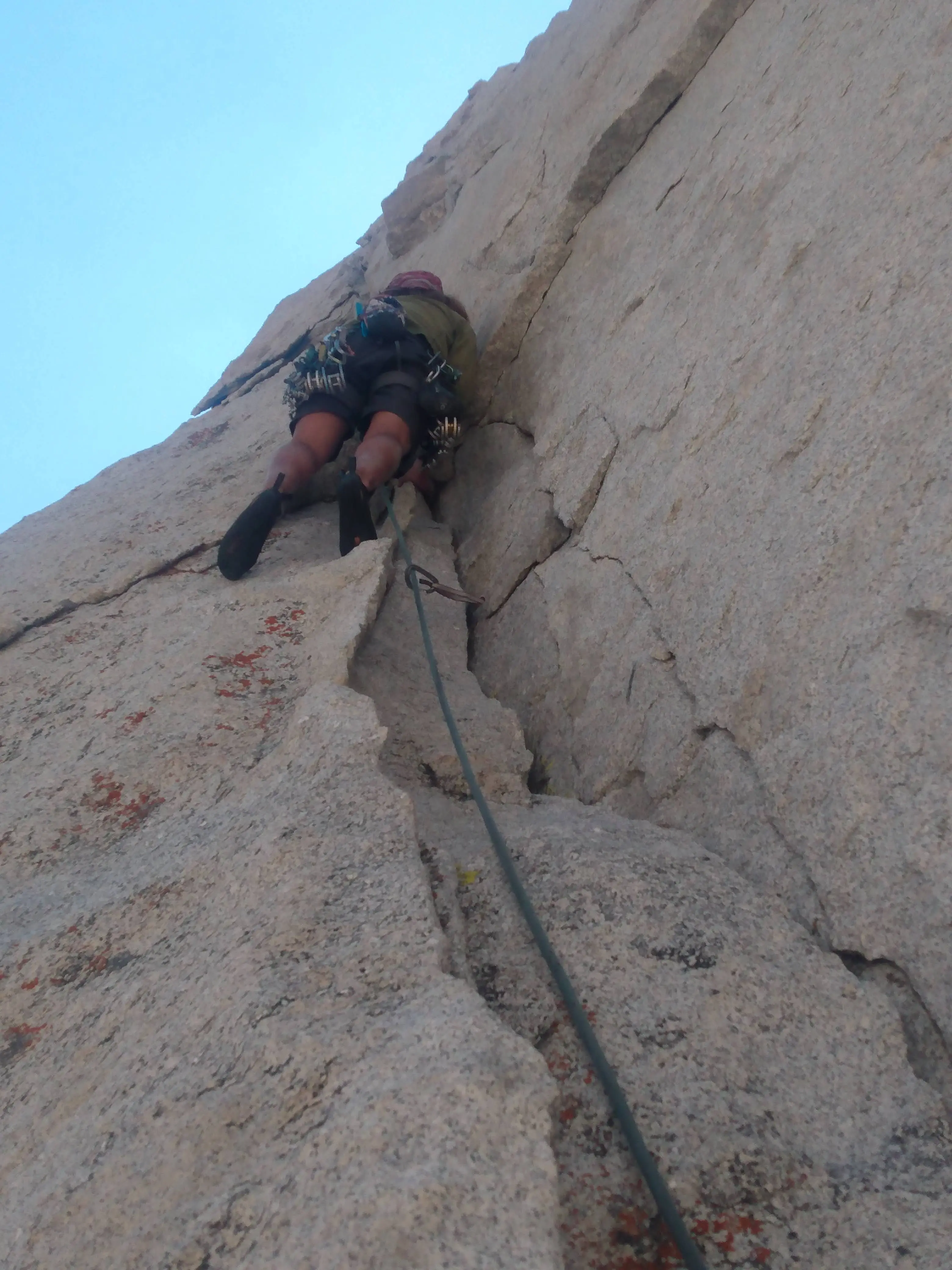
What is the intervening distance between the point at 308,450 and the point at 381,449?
318 mm

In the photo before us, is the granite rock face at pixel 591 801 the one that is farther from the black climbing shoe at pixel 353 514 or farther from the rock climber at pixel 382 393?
the rock climber at pixel 382 393

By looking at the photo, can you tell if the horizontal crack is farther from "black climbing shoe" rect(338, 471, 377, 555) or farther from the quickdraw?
the quickdraw

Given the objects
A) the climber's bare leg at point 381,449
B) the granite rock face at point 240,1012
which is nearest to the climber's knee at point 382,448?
the climber's bare leg at point 381,449

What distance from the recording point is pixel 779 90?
8.46ft

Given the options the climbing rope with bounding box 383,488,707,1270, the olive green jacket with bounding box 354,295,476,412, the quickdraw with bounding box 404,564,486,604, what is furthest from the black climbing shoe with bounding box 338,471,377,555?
the climbing rope with bounding box 383,488,707,1270

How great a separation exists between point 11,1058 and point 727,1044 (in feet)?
3.46


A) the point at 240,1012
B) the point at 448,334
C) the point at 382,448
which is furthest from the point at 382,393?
the point at 240,1012

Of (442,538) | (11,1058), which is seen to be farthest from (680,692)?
(442,538)

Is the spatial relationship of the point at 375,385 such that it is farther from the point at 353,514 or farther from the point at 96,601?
the point at 96,601

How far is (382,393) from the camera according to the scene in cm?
332

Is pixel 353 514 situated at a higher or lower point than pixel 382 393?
lower

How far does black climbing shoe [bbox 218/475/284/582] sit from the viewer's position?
9.05 feet

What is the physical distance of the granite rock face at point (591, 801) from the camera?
1.03m

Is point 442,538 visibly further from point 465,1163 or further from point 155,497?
point 465,1163
